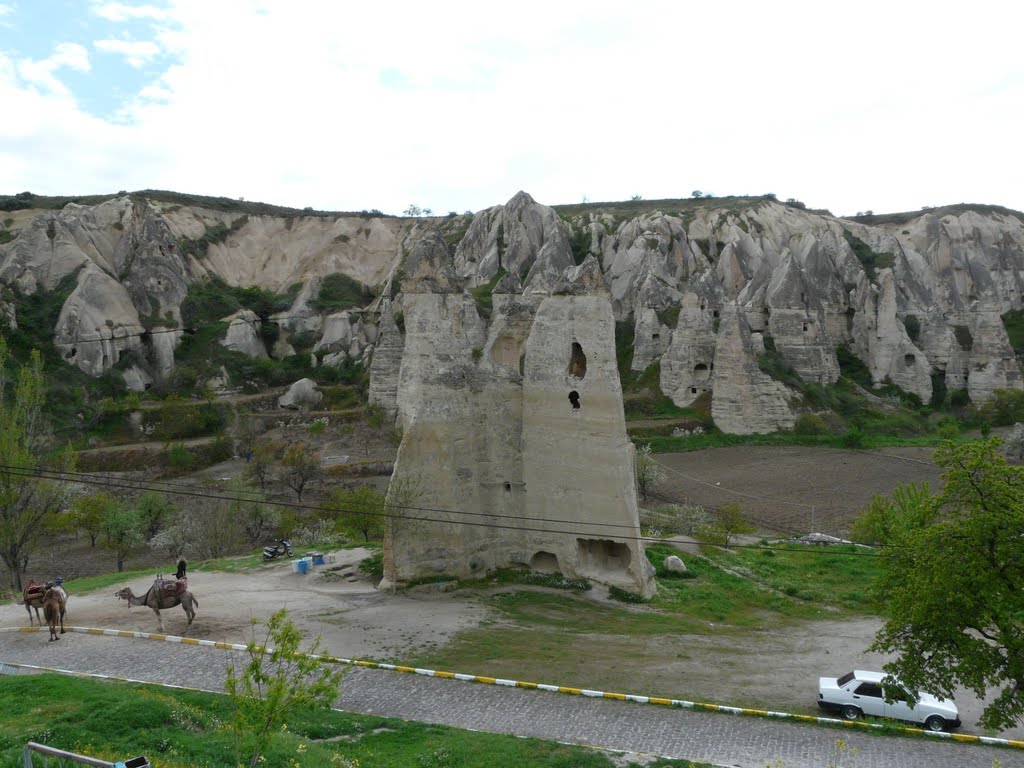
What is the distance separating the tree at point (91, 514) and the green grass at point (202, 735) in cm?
1833

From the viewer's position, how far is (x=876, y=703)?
12.5 m

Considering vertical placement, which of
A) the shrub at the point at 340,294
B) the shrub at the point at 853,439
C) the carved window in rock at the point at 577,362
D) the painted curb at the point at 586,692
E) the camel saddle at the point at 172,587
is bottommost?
the painted curb at the point at 586,692

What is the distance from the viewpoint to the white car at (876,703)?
12047 millimetres

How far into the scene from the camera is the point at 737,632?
58.4ft

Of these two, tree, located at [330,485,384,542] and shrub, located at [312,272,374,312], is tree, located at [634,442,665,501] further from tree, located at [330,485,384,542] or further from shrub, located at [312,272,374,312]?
shrub, located at [312,272,374,312]

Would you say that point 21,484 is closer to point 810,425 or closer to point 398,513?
point 398,513

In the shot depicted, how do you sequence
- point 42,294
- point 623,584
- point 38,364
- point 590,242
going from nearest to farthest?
point 623,584 < point 38,364 < point 42,294 < point 590,242

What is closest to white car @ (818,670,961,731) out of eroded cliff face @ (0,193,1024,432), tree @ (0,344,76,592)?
tree @ (0,344,76,592)

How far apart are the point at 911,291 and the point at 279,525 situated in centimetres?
5385

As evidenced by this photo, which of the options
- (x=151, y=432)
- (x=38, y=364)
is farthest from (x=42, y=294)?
(x=38, y=364)

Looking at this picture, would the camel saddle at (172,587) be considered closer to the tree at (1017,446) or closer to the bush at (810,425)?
the bush at (810,425)

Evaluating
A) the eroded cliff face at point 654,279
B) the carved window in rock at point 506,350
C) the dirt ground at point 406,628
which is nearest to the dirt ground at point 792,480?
the eroded cliff face at point 654,279

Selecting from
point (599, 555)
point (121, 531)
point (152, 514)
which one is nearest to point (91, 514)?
point (152, 514)

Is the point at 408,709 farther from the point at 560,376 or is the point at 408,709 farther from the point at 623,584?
the point at 560,376
